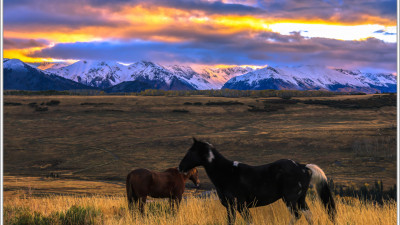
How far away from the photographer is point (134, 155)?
243 ft

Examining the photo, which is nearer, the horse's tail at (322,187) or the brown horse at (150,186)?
the horse's tail at (322,187)

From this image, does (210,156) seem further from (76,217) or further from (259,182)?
(76,217)

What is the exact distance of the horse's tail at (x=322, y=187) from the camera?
31.0 feet

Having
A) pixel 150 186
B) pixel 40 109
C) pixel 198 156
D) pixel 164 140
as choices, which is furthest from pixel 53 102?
pixel 198 156

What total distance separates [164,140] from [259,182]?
76.1 metres

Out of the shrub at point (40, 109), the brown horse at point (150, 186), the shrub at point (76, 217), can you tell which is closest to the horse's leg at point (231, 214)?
the shrub at point (76, 217)

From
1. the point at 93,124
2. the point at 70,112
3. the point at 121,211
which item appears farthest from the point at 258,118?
the point at 121,211

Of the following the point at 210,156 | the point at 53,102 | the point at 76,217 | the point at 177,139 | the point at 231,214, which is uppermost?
the point at 210,156

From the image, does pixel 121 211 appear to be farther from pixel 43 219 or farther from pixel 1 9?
pixel 1 9

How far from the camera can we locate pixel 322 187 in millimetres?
9641

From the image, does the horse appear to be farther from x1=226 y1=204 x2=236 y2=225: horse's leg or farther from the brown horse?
the brown horse

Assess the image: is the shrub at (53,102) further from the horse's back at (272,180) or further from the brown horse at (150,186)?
the horse's back at (272,180)

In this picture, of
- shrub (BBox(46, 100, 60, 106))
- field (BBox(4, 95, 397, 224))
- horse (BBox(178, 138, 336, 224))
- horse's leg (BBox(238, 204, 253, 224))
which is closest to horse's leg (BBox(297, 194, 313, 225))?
horse (BBox(178, 138, 336, 224))

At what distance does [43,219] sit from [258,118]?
117m
